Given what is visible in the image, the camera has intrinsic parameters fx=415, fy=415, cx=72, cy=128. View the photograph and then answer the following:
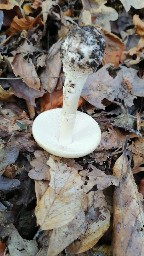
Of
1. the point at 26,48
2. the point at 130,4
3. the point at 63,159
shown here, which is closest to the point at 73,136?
the point at 63,159

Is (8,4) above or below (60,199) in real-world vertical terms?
above

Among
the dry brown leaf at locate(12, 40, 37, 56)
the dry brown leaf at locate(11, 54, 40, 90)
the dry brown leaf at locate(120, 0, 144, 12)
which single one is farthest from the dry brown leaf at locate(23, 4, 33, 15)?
the dry brown leaf at locate(120, 0, 144, 12)

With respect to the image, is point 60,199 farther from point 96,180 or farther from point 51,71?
point 51,71

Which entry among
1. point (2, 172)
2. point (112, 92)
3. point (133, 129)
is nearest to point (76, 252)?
point (2, 172)

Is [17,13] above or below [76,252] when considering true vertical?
above

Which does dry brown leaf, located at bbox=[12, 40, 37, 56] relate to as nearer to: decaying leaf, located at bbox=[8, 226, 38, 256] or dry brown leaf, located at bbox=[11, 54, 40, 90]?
dry brown leaf, located at bbox=[11, 54, 40, 90]

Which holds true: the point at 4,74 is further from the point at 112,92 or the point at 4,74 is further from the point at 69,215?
the point at 69,215
